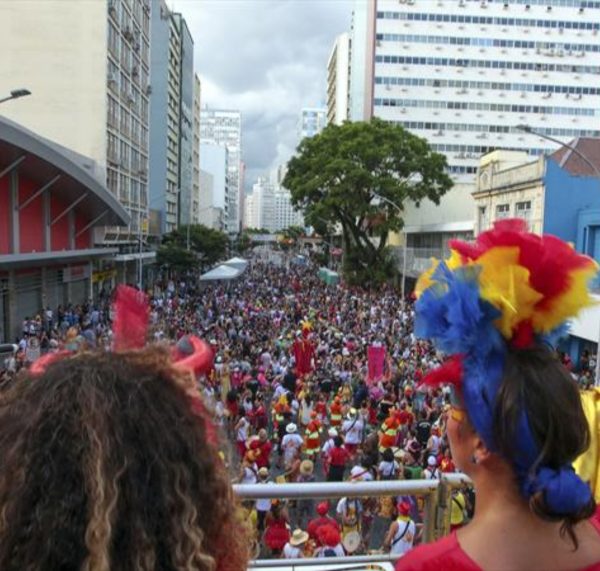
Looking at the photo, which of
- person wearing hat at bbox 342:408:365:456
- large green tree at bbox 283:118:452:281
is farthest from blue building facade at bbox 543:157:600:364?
person wearing hat at bbox 342:408:365:456

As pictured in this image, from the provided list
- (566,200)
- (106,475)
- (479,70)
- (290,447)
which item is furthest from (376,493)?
(479,70)

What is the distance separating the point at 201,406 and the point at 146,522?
0.26 m

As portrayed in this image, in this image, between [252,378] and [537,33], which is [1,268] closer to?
[252,378]

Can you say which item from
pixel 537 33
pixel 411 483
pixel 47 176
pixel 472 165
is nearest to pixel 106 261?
pixel 47 176

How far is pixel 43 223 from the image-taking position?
26234mm

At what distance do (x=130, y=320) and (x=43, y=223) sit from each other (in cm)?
2697

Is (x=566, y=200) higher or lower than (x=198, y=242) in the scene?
higher

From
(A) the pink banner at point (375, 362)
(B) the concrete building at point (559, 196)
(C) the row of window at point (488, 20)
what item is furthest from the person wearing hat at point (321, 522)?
(C) the row of window at point (488, 20)

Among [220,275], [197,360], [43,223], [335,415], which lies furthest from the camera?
[220,275]

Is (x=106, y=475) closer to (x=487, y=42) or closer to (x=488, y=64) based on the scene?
(x=487, y=42)

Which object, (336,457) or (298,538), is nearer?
(298,538)

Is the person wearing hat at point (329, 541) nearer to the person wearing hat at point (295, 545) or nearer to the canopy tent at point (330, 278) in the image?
the person wearing hat at point (295, 545)

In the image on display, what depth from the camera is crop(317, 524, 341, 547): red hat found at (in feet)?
14.3

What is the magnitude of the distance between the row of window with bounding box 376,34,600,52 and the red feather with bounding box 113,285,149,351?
76696 millimetres
